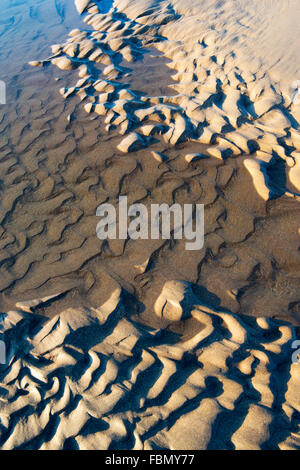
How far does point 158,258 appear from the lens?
6.54ft

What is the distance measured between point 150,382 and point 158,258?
0.79 meters

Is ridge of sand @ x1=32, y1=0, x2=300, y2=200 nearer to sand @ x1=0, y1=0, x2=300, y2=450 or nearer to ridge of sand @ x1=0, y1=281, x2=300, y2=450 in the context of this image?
sand @ x1=0, y1=0, x2=300, y2=450

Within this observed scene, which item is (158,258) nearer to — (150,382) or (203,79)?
(150,382)

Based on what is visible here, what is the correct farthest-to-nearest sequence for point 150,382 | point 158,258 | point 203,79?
point 203,79 < point 158,258 < point 150,382

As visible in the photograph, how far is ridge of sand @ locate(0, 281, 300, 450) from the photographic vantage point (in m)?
1.36

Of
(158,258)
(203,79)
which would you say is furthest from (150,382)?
(203,79)

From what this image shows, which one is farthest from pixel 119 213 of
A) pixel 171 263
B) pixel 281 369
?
pixel 281 369

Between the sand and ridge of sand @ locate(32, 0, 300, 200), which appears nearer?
the sand

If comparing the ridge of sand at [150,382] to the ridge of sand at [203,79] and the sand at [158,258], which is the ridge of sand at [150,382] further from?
the ridge of sand at [203,79]

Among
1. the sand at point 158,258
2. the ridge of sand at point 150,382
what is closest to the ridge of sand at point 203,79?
the sand at point 158,258

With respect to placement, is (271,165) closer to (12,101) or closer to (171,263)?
(171,263)

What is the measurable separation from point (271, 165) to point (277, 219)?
0.53 m

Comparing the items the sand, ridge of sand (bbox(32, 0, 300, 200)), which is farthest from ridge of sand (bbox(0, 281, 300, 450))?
ridge of sand (bbox(32, 0, 300, 200))

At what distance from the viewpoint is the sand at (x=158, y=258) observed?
1414 mm
